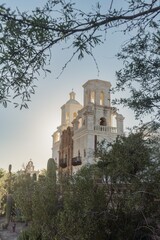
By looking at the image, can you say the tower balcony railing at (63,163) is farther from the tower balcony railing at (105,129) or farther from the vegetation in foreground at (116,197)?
the vegetation in foreground at (116,197)

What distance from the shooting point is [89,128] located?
108ft

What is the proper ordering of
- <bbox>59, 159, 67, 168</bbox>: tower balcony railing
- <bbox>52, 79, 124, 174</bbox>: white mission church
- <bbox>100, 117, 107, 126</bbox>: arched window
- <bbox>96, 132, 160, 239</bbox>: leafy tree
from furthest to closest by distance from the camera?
<bbox>59, 159, 67, 168</bbox>: tower balcony railing < <bbox>100, 117, 107, 126</bbox>: arched window < <bbox>52, 79, 124, 174</bbox>: white mission church < <bbox>96, 132, 160, 239</bbox>: leafy tree

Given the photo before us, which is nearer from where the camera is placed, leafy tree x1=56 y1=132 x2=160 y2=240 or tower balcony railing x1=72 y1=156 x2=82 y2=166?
leafy tree x1=56 y1=132 x2=160 y2=240

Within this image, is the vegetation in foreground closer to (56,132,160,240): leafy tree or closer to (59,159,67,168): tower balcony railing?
(56,132,160,240): leafy tree

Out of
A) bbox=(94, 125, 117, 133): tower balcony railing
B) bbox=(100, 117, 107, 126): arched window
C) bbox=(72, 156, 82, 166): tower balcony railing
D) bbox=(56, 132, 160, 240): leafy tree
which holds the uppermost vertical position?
bbox=(100, 117, 107, 126): arched window

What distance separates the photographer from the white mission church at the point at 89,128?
33156mm

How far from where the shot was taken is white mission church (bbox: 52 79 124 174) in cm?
3316

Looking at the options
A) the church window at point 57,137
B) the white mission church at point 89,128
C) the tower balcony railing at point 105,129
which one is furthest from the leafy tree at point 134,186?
the church window at point 57,137

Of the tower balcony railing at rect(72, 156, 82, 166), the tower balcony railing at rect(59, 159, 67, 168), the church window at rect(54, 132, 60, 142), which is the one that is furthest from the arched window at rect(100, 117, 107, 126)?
the church window at rect(54, 132, 60, 142)

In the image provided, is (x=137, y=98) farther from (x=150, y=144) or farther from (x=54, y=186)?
(x=54, y=186)

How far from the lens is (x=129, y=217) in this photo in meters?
9.24

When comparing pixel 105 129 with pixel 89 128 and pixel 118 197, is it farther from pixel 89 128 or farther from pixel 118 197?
pixel 118 197

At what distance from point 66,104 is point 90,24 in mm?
38171

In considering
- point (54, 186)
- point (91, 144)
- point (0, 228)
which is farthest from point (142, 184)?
point (91, 144)
